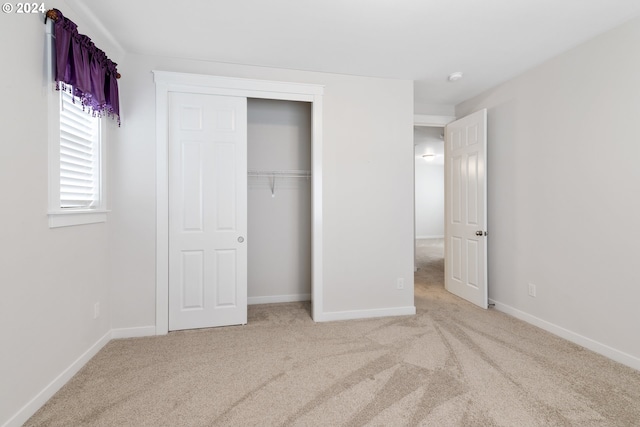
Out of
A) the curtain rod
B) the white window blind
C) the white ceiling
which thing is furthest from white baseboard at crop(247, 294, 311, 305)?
the curtain rod

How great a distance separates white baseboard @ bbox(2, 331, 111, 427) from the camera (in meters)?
1.65

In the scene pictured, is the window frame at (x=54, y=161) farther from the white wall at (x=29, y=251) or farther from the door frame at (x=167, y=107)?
the door frame at (x=167, y=107)

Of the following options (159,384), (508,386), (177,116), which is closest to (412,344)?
(508,386)

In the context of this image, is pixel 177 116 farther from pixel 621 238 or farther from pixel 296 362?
pixel 621 238

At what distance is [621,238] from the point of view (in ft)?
7.77

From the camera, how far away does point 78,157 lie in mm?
2260

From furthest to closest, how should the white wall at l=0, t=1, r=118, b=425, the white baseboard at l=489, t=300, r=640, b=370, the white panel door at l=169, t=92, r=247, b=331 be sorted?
the white panel door at l=169, t=92, r=247, b=331
the white baseboard at l=489, t=300, r=640, b=370
the white wall at l=0, t=1, r=118, b=425

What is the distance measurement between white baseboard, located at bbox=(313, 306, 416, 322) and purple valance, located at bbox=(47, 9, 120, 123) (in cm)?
270

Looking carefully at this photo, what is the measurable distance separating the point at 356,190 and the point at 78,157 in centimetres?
244

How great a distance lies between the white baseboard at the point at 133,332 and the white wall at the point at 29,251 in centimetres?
60

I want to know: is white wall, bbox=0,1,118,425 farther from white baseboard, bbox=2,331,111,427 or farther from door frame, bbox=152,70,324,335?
door frame, bbox=152,70,324,335

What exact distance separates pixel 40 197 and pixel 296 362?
79.3 inches

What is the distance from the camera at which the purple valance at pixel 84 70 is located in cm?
189

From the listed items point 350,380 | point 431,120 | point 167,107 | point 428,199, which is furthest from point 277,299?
point 428,199
